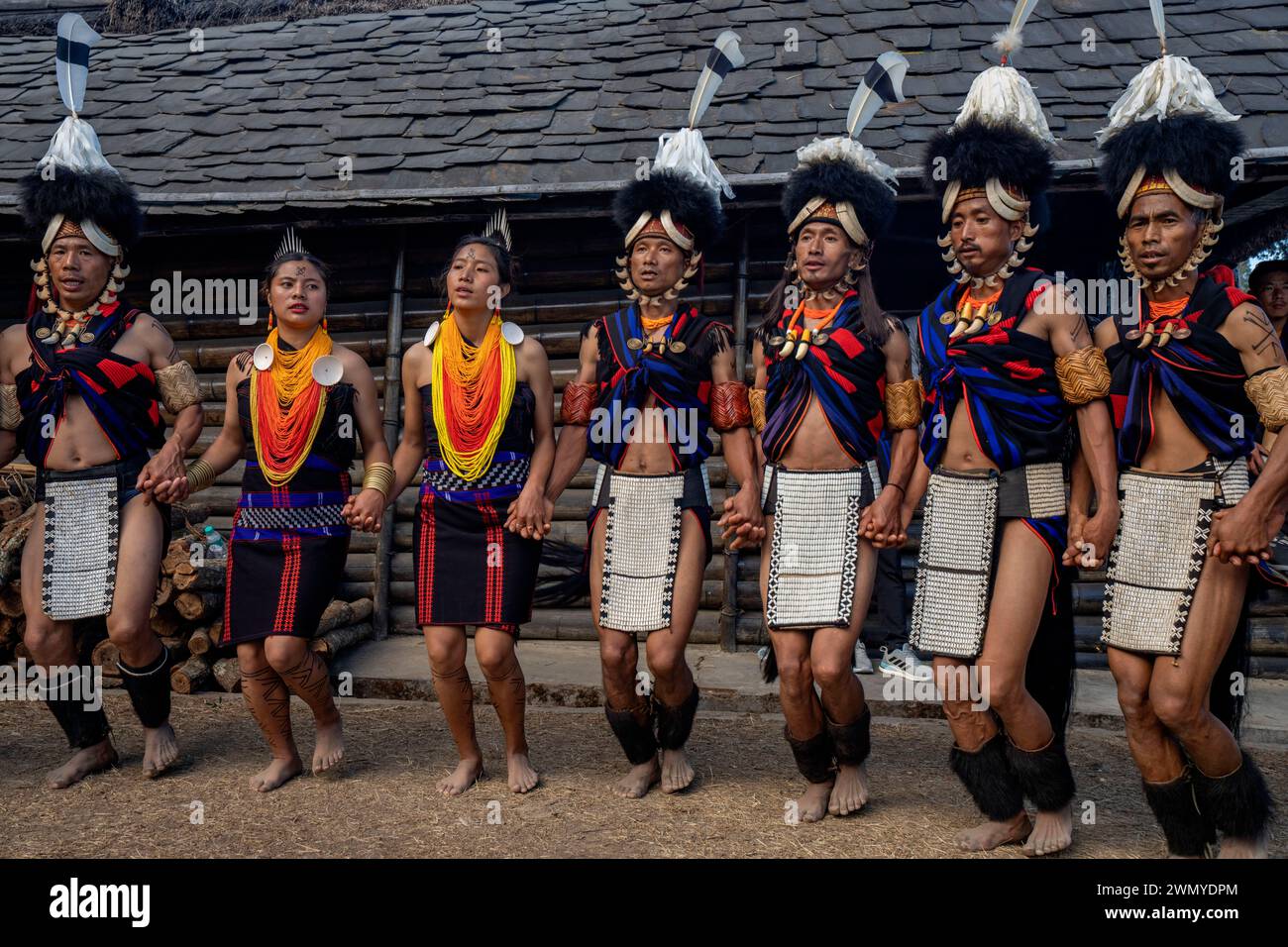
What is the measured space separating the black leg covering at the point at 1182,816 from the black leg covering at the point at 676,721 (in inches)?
70.5

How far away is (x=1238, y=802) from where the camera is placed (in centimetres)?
338

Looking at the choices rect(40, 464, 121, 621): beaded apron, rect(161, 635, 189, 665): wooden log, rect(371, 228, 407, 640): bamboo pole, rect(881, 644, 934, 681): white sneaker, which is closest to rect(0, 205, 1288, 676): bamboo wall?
rect(371, 228, 407, 640): bamboo pole

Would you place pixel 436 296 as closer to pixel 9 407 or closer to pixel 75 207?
pixel 75 207

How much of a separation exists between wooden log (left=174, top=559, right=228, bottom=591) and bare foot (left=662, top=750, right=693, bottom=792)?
305 centimetres

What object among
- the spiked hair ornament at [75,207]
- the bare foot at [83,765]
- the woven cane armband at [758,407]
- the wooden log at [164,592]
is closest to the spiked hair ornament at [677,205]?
the woven cane armband at [758,407]

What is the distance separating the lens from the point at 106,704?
235 inches

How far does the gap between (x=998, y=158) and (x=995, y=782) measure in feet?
7.50

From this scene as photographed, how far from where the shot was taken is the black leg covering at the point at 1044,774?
3.65m

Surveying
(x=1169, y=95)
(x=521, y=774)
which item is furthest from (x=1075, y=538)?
(x=521, y=774)

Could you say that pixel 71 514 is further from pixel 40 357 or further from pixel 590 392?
pixel 590 392

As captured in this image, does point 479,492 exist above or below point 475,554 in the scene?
above

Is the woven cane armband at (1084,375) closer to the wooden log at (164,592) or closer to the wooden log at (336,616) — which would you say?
the wooden log at (336,616)

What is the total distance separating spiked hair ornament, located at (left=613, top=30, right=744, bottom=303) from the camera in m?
4.43
